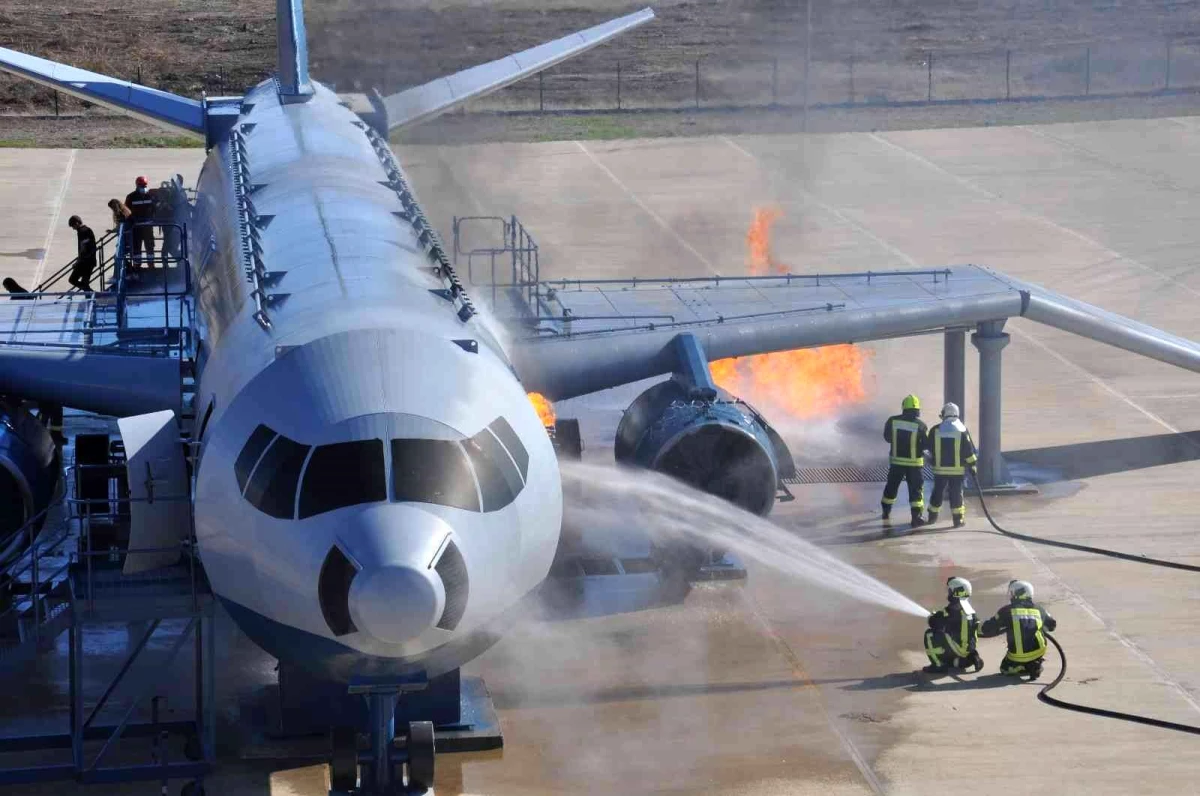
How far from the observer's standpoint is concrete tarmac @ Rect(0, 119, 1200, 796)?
19.5 meters

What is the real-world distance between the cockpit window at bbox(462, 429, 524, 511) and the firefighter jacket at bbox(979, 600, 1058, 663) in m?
7.62

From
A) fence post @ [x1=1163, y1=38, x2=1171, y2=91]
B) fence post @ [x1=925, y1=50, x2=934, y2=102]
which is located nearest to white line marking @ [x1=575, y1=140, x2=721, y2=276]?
fence post @ [x1=925, y1=50, x2=934, y2=102]

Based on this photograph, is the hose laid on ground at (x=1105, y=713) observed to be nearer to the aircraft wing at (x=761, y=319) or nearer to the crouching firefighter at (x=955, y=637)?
the crouching firefighter at (x=955, y=637)

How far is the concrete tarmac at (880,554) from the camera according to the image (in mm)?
19484

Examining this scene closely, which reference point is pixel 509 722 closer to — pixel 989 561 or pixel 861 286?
pixel 989 561

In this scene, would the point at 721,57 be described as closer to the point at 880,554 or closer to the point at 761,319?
the point at 761,319

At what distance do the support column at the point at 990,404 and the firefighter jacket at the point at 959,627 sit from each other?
742cm

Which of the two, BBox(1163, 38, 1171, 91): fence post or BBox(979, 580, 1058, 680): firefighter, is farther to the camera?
BBox(1163, 38, 1171, 91): fence post

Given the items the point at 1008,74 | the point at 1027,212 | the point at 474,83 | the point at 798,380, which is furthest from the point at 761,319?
the point at 1008,74

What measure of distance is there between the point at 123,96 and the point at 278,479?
725 inches

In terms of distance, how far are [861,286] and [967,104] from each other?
1443 inches

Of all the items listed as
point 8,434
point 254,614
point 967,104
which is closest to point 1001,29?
point 967,104

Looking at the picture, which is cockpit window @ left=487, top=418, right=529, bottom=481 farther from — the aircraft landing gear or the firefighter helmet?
the firefighter helmet

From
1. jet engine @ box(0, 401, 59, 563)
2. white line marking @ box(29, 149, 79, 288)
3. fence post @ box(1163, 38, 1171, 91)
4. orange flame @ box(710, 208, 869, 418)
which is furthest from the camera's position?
fence post @ box(1163, 38, 1171, 91)
